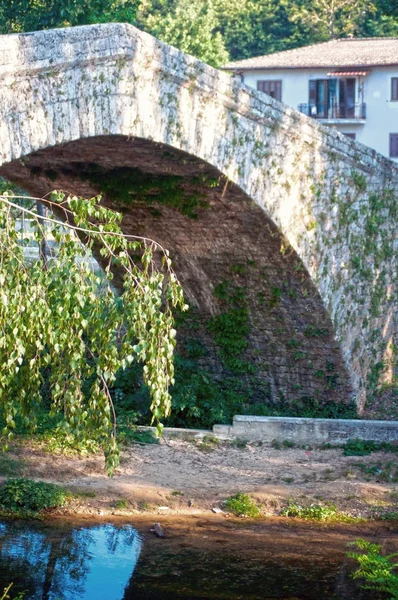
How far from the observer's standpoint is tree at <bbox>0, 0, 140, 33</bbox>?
14164 millimetres

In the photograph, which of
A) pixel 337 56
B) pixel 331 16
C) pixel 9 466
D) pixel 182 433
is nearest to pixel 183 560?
pixel 9 466

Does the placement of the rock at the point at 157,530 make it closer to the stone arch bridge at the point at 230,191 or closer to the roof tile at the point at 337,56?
the stone arch bridge at the point at 230,191

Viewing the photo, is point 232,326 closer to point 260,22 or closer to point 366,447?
point 366,447

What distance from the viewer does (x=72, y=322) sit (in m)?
5.25

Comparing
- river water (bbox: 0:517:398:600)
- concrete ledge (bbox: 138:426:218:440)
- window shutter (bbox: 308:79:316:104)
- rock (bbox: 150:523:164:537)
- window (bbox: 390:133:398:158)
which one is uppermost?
window shutter (bbox: 308:79:316:104)

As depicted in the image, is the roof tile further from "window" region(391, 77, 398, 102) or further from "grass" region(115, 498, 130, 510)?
"grass" region(115, 498, 130, 510)

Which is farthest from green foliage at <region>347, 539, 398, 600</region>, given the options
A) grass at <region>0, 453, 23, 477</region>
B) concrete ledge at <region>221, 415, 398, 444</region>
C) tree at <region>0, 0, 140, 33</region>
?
tree at <region>0, 0, 140, 33</region>

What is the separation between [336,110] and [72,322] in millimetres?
28830

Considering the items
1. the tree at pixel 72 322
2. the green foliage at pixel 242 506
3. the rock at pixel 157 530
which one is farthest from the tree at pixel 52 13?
the tree at pixel 72 322

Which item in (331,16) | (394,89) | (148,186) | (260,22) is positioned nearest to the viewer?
(148,186)

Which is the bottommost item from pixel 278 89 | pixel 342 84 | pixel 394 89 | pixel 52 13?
pixel 52 13

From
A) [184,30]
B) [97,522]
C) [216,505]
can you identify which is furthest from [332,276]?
[184,30]

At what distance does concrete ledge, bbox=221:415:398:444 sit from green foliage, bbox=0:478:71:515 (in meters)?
2.77

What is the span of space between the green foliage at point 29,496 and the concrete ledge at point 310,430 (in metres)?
2.77
